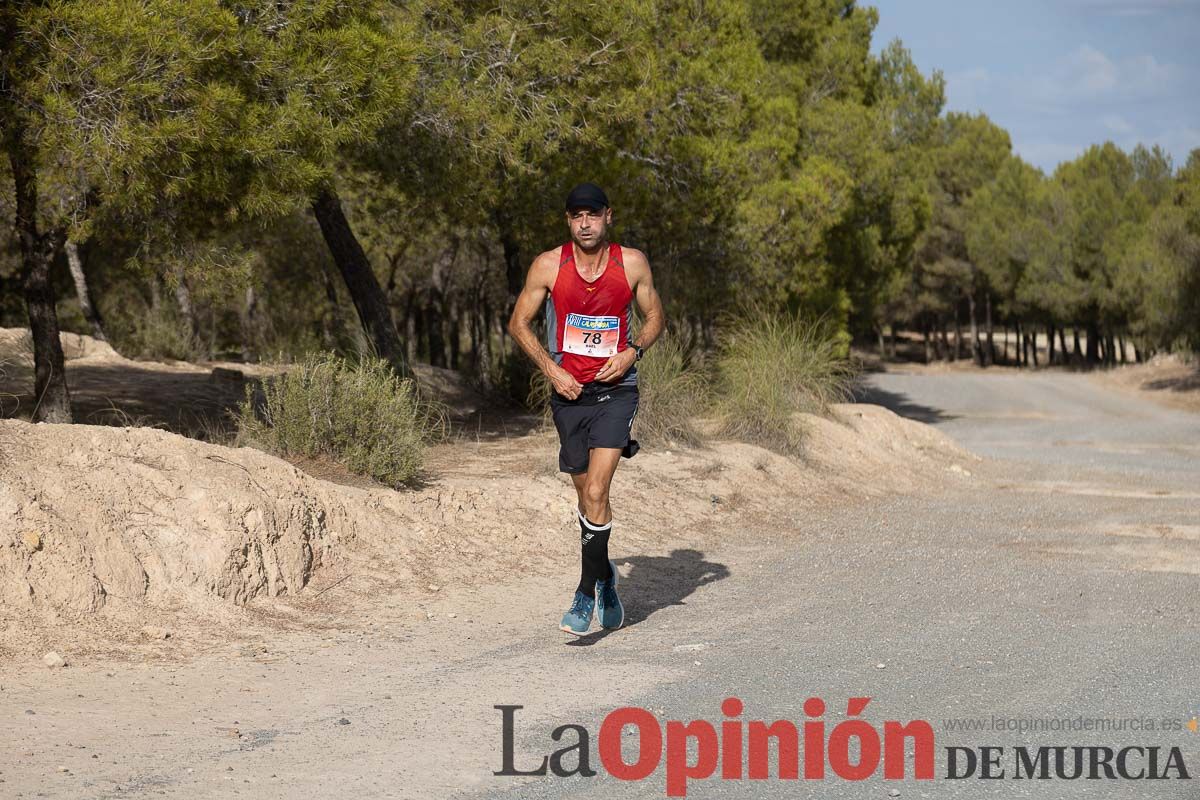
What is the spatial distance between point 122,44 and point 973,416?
2643 centimetres

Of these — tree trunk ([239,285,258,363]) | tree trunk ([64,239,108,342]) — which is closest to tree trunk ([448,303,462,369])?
tree trunk ([239,285,258,363])

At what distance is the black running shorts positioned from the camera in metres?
6.85

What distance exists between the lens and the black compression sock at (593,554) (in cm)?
694

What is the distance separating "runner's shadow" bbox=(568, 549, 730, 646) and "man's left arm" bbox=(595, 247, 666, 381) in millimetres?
1445

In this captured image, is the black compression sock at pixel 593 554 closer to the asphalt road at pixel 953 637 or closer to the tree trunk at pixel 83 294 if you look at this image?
the asphalt road at pixel 953 637

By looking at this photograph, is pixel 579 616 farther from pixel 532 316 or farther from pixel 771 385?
pixel 771 385

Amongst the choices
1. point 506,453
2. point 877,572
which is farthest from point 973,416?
point 877,572

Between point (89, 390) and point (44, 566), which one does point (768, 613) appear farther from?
point (89, 390)

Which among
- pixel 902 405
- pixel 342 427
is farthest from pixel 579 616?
pixel 902 405

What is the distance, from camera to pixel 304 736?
5.14m

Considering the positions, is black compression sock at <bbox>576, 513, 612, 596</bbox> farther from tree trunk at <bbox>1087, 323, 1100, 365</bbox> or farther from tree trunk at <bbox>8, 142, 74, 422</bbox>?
tree trunk at <bbox>1087, 323, 1100, 365</bbox>

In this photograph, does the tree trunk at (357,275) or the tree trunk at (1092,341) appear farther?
the tree trunk at (1092,341)

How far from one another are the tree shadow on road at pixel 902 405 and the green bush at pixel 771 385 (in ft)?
38.3

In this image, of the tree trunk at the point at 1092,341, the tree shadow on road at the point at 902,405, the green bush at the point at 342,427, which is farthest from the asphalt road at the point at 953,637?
the tree trunk at the point at 1092,341
